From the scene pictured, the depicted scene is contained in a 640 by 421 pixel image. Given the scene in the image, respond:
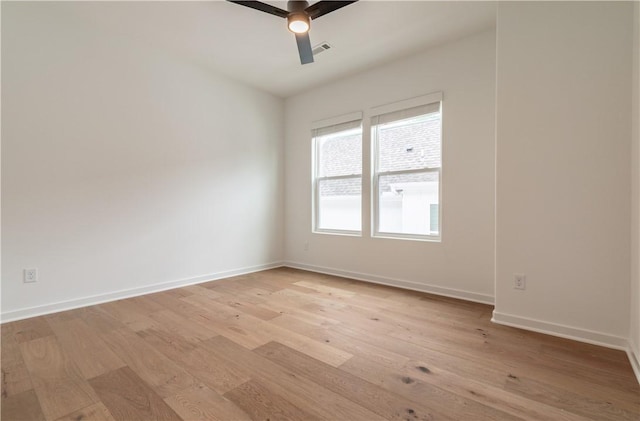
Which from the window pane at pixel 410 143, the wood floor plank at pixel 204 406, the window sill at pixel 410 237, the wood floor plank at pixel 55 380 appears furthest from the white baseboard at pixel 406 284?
the wood floor plank at pixel 55 380

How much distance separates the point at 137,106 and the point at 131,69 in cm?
38

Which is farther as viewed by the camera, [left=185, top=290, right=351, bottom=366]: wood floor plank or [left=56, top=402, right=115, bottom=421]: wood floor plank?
[left=185, top=290, right=351, bottom=366]: wood floor plank

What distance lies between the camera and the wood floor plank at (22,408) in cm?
132

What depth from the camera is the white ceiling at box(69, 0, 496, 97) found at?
8.41ft

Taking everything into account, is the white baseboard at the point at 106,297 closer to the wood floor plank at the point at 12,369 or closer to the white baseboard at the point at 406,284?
the wood floor plank at the point at 12,369

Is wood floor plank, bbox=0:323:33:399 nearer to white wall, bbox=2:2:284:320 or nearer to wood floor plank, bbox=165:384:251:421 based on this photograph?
white wall, bbox=2:2:284:320

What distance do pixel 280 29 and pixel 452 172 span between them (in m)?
Result: 2.28

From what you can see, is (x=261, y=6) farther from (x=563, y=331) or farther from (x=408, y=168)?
(x=563, y=331)

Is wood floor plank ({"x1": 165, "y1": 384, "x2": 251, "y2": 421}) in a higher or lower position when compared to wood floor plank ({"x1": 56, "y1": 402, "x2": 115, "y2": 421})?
higher

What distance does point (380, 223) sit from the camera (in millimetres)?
3725

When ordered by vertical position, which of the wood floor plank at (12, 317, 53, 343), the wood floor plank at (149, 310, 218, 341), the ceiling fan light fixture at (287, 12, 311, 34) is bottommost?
the wood floor plank at (12, 317, 53, 343)

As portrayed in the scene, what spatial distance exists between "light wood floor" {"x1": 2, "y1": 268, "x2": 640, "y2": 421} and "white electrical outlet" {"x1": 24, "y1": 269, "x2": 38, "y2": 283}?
0.35 meters

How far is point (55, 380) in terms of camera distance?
63.4 inches

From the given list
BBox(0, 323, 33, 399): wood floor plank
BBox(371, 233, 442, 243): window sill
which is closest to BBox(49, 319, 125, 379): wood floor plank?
BBox(0, 323, 33, 399): wood floor plank
